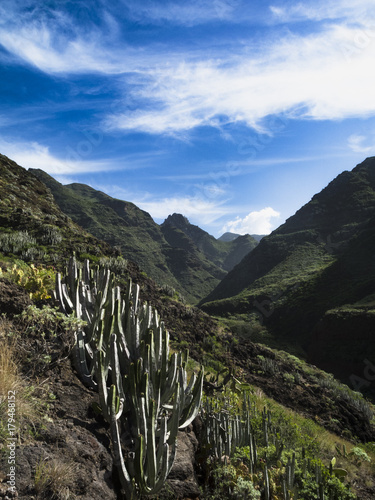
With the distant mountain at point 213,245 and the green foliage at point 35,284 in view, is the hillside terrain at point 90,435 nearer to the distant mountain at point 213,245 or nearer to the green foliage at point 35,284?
the green foliage at point 35,284

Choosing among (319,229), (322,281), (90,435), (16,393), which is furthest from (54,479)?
(319,229)

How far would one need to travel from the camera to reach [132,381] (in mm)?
3207

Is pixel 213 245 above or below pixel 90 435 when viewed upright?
above

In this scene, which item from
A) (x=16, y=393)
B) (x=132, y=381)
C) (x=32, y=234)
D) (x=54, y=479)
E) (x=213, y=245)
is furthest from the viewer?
(x=213, y=245)

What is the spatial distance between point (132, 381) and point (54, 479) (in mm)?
1158

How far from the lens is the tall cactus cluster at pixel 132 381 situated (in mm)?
2639

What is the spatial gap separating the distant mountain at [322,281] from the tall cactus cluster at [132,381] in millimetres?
17979

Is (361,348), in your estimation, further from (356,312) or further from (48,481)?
(48,481)

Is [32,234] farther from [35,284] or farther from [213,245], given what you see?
[213,245]

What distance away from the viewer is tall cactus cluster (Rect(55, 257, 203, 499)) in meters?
2.64

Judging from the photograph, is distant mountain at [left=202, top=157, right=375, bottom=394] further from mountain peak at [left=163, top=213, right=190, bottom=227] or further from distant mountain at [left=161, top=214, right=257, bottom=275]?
mountain peak at [left=163, top=213, right=190, bottom=227]

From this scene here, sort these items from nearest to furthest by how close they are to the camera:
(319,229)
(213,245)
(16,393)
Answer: (16,393), (319,229), (213,245)

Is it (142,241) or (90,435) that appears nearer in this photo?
(90,435)

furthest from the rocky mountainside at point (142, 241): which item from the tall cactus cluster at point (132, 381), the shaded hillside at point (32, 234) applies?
the tall cactus cluster at point (132, 381)
